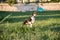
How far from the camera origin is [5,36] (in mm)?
6055

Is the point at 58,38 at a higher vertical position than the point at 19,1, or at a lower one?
higher

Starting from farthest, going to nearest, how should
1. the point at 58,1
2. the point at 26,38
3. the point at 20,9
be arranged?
the point at 58,1
the point at 20,9
the point at 26,38

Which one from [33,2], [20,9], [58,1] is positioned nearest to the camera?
[20,9]

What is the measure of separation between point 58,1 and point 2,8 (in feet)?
20.4

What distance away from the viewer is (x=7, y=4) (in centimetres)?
2388

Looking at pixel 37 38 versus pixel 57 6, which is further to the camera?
pixel 57 6

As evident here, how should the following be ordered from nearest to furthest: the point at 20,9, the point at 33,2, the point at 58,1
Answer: the point at 20,9 → the point at 58,1 → the point at 33,2

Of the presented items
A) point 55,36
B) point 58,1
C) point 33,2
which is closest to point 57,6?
point 58,1

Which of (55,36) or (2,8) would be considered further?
(2,8)

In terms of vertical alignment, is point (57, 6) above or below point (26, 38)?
below

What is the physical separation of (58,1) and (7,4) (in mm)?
5630

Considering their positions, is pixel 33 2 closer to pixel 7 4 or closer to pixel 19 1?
pixel 19 1

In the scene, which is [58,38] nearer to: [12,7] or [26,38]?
[26,38]

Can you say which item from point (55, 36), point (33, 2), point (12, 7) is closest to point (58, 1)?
point (33, 2)
